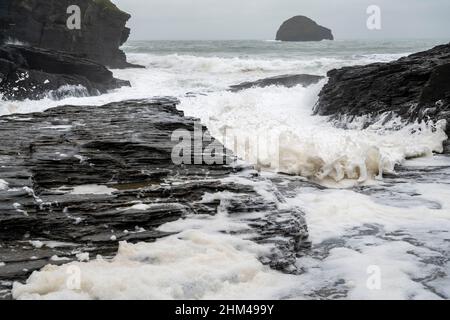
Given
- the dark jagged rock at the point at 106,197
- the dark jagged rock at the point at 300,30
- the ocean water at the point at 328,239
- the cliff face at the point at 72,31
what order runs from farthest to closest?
the dark jagged rock at the point at 300,30
the cliff face at the point at 72,31
the dark jagged rock at the point at 106,197
the ocean water at the point at 328,239

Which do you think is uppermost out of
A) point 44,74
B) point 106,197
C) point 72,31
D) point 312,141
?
point 72,31

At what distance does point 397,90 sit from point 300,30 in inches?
3242

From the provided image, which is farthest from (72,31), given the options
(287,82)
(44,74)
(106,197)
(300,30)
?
(300,30)

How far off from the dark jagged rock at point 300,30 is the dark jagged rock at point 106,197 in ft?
288

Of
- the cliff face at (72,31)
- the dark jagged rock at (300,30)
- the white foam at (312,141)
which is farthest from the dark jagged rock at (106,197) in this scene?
the dark jagged rock at (300,30)

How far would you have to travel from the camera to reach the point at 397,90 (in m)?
Result: 11.6

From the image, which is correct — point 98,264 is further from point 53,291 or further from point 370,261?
point 370,261

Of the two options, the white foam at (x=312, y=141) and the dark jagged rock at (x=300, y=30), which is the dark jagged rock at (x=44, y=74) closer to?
the white foam at (x=312, y=141)

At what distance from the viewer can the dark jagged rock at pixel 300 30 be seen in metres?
90.5

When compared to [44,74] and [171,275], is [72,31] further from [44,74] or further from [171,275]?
[171,275]

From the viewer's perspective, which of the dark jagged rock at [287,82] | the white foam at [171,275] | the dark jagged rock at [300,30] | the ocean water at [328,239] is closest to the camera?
the white foam at [171,275]

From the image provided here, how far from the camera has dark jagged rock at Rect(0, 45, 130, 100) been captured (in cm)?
1792

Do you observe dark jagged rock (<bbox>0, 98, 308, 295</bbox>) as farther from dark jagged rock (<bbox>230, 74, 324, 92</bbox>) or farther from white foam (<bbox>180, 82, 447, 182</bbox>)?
dark jagged rock (<bbox>230, 74, 324, 92</bbox>)

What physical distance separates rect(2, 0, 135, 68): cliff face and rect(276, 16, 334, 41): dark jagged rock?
58.3 meters
